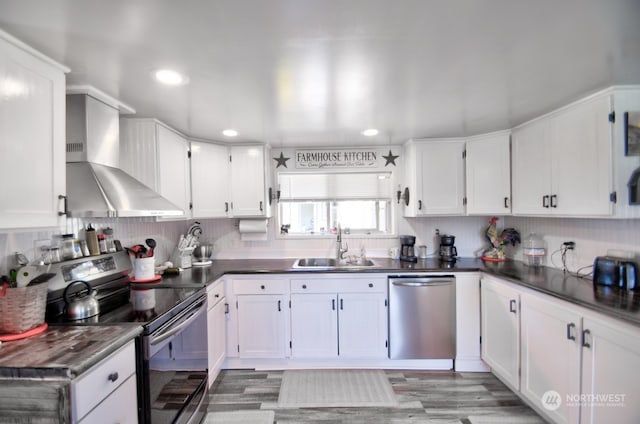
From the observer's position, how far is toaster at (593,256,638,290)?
1.85 meters

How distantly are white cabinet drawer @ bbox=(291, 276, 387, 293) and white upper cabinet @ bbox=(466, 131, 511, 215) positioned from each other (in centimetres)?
128

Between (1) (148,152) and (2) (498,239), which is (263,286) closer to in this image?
(1) (148,152)

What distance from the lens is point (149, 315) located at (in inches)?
60.1

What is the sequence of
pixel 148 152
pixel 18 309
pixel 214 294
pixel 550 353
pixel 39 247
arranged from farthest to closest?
1. pixel 214 294
2. pixel 148 152
3. pixel 550 353
4. pixel 39 247
5. pixel 18 309

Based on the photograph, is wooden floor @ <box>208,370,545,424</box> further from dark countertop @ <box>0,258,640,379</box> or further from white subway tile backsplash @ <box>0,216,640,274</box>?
white subway tile backsplash @ <box>0,216,640,274</box>

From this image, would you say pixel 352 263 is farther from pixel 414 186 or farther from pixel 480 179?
pixel 480 179

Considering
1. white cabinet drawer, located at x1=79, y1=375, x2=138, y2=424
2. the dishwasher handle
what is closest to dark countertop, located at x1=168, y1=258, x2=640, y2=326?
the dishwasher handle

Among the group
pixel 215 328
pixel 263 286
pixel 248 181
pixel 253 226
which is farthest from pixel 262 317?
pixel 248 181

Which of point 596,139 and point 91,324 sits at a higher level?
point 596,139

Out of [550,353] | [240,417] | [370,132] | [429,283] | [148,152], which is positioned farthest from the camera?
[370,132]

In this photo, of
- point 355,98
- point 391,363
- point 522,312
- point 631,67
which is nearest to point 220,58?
point 355,98

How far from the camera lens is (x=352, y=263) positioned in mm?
3172

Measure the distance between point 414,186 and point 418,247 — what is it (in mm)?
724

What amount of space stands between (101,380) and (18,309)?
0.53 m
